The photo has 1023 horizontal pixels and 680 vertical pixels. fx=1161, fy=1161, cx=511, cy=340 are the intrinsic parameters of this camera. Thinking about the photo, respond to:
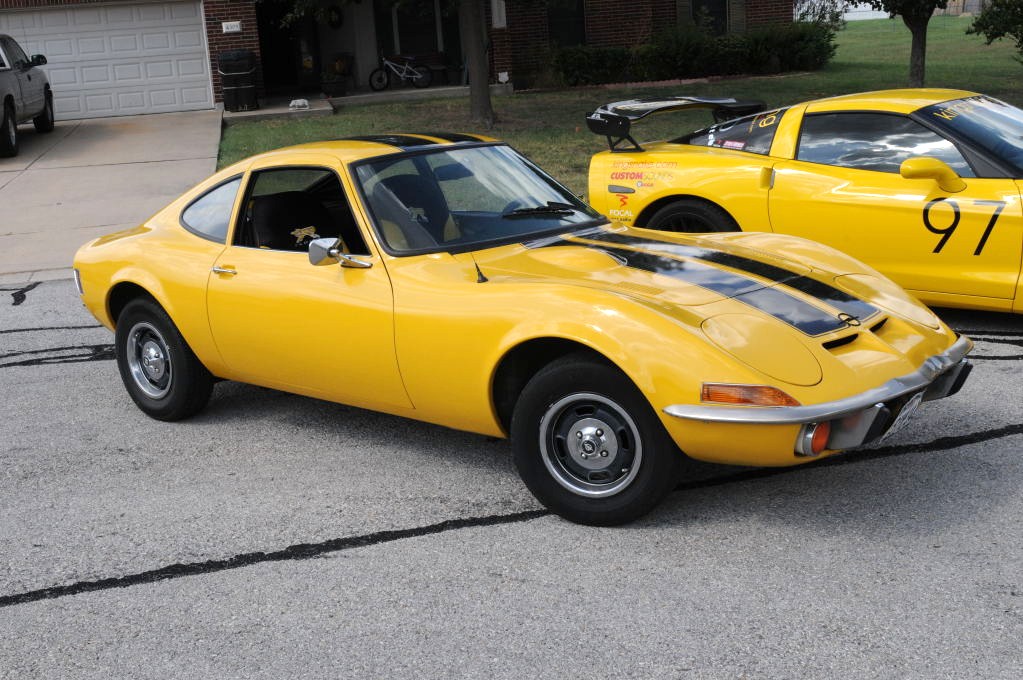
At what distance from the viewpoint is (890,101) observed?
23.9 feet

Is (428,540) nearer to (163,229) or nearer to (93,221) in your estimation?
(163,229)

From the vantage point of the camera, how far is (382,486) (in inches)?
196

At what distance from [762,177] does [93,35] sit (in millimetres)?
17637

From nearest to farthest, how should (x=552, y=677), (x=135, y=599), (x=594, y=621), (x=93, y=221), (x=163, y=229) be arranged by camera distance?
(x=552, y=677) < (x=594, y=621) < (x=135, y=599) < (x=163, y=229) < (x=93, y=221)

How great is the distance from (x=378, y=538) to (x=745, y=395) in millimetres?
1502

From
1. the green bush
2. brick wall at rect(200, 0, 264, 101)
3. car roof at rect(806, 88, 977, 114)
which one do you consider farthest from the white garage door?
car roof at rect(806, 88, 977, 114)

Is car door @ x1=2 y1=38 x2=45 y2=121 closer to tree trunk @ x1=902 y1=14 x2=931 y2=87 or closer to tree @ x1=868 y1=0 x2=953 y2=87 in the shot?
tree @ x1=868 y1=0 x2=953 y2=87

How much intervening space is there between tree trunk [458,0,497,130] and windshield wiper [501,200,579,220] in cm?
1257

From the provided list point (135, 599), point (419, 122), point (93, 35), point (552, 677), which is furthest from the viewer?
point (93, 35)

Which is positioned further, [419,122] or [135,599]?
[419,122]

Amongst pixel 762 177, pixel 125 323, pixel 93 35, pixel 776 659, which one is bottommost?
pixel 776 659

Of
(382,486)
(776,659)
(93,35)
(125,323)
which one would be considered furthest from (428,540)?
(93,35)

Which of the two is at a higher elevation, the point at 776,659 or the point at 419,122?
the point at 419,122

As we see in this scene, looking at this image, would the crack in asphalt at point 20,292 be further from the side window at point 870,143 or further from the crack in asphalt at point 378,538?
the side window at point 870,143
